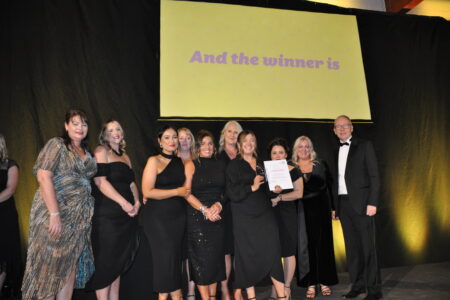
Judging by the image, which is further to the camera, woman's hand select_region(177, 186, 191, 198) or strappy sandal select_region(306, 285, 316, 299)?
strappy sandal select_region(306, 285, 316, 299)

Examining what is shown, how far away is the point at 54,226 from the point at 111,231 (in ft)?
1.58

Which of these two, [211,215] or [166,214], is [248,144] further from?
[166,214]

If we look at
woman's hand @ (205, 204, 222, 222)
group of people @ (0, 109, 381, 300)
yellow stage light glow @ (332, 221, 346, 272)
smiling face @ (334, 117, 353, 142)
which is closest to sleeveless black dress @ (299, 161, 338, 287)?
group of people @ (0, 109, 381, 300)

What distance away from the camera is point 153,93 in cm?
437

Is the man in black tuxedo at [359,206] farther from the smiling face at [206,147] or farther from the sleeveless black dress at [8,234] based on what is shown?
the sleeveless black dress at [8,234]

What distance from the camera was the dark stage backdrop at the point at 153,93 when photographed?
13.1 feet

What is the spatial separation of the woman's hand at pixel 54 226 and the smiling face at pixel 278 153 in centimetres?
190

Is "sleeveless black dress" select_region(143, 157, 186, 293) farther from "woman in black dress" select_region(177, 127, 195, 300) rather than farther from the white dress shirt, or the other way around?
the white dress shirt

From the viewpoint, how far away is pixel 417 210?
5402 millimetres

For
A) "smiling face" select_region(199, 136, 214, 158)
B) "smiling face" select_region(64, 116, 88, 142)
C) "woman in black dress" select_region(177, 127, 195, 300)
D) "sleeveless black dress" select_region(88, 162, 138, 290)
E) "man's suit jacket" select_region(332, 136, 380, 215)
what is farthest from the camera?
"man's suit jacket" select_region(332, 136, 380, 215)

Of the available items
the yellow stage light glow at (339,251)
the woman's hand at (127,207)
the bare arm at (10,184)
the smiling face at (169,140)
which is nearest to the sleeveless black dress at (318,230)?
the yellow stage light glow at (339,251)

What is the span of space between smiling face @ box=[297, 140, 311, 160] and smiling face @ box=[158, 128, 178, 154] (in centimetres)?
149

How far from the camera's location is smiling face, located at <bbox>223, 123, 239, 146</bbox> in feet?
12.1

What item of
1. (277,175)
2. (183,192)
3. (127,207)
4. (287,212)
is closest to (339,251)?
(287,212)
